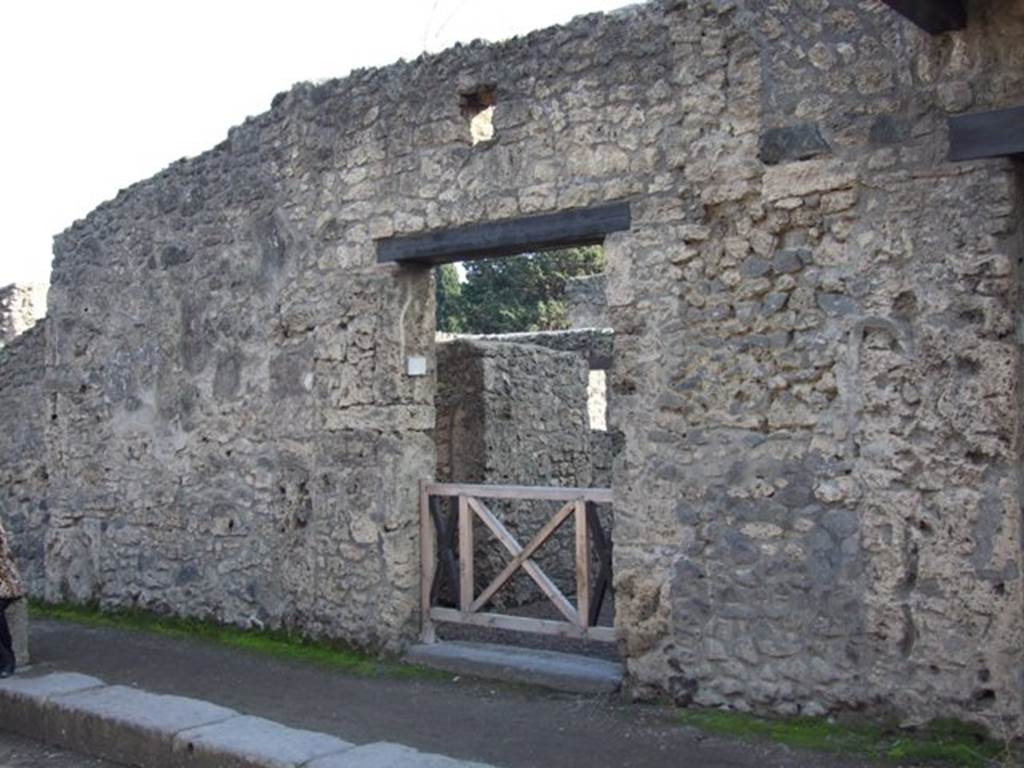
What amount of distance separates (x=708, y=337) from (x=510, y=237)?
131cm

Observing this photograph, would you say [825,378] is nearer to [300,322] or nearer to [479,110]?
[479,110]

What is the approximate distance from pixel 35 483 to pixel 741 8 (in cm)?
688

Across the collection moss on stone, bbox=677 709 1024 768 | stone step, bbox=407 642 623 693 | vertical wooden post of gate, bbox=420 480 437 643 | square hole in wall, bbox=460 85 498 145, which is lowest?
moss on stone, bbox=677 709 1024 768

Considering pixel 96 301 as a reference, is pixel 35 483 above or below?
below

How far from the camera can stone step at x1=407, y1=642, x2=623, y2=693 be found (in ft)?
20.8

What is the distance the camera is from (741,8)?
18.7 feet

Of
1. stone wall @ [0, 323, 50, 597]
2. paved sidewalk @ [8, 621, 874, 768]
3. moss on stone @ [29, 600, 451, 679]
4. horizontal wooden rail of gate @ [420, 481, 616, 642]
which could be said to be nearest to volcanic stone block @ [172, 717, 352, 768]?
paved sidewalk @ [8, 621, 874, 768]

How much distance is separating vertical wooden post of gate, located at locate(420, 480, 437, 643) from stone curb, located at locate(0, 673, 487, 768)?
1547mm

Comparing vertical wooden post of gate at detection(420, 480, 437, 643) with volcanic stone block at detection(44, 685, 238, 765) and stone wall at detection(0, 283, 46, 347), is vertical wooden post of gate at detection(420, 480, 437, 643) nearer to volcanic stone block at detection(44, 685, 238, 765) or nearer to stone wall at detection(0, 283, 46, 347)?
volcanic stone block at detection(44, 685, 238, 765)

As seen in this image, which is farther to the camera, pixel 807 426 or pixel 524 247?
pixel 524 247

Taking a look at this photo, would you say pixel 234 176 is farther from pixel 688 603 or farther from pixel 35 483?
pixel 688 603

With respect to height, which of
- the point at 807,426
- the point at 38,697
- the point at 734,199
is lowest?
the point at 38,697

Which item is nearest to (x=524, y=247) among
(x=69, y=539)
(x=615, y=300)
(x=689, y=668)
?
(x=615, y=300)

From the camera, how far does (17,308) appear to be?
42.9 feet
